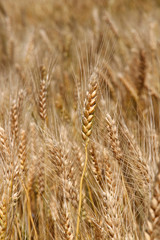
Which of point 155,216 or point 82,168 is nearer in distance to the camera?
point 155,216

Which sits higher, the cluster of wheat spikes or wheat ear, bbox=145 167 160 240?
the cluster of wheat spikes

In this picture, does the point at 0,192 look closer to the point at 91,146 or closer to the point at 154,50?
the point at 91,146

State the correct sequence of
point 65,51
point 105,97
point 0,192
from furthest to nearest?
point 65,51 < point 105,97 < point 0,192

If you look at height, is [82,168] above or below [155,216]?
above

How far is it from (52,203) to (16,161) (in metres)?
0.31

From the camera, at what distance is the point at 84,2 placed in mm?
5805

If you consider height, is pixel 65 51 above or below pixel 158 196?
above

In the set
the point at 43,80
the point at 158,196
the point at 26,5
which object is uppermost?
the point at 26,5

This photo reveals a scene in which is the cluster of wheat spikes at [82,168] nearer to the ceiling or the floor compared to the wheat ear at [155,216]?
nearer to the ceiling

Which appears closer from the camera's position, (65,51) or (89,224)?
(89,224)

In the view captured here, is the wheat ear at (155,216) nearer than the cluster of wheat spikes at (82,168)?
Yes

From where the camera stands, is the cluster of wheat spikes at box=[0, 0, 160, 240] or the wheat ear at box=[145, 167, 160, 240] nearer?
the wheat ear at box=[145, 167, 160, 240]

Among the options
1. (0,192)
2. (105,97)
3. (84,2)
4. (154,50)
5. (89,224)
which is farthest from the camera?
(84,2)

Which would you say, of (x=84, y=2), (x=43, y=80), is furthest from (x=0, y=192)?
(x=84, y=2)
